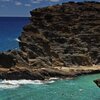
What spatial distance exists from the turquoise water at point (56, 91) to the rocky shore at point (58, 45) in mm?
5365

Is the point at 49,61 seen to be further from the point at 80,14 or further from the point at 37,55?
the point at 80,14

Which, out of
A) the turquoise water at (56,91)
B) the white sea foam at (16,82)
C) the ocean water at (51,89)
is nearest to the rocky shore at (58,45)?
the white sea foam at (16,82)

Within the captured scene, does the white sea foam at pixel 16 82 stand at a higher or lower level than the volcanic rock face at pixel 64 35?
lower

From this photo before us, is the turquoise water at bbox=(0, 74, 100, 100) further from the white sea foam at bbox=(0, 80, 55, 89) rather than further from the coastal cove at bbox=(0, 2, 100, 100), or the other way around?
the white sea foam at bbox=(0, 80, 55, 89)

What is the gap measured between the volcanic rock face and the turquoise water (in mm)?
11227

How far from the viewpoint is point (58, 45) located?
108 m

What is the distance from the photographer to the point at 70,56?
340 feet

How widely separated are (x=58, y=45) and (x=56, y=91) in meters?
26.8

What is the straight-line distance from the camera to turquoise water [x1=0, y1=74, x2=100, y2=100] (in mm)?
77438

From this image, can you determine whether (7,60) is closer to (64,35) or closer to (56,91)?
(56,91)

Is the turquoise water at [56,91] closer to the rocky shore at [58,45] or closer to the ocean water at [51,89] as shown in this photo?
the ocean water at [51,89]

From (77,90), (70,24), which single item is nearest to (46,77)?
(77,90)

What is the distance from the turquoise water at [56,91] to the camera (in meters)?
77.4

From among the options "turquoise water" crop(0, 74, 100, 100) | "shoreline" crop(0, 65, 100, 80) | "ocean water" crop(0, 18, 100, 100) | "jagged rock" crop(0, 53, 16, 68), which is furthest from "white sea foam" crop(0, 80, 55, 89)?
"jagged rock" crop(0, 53, 16, 68)
